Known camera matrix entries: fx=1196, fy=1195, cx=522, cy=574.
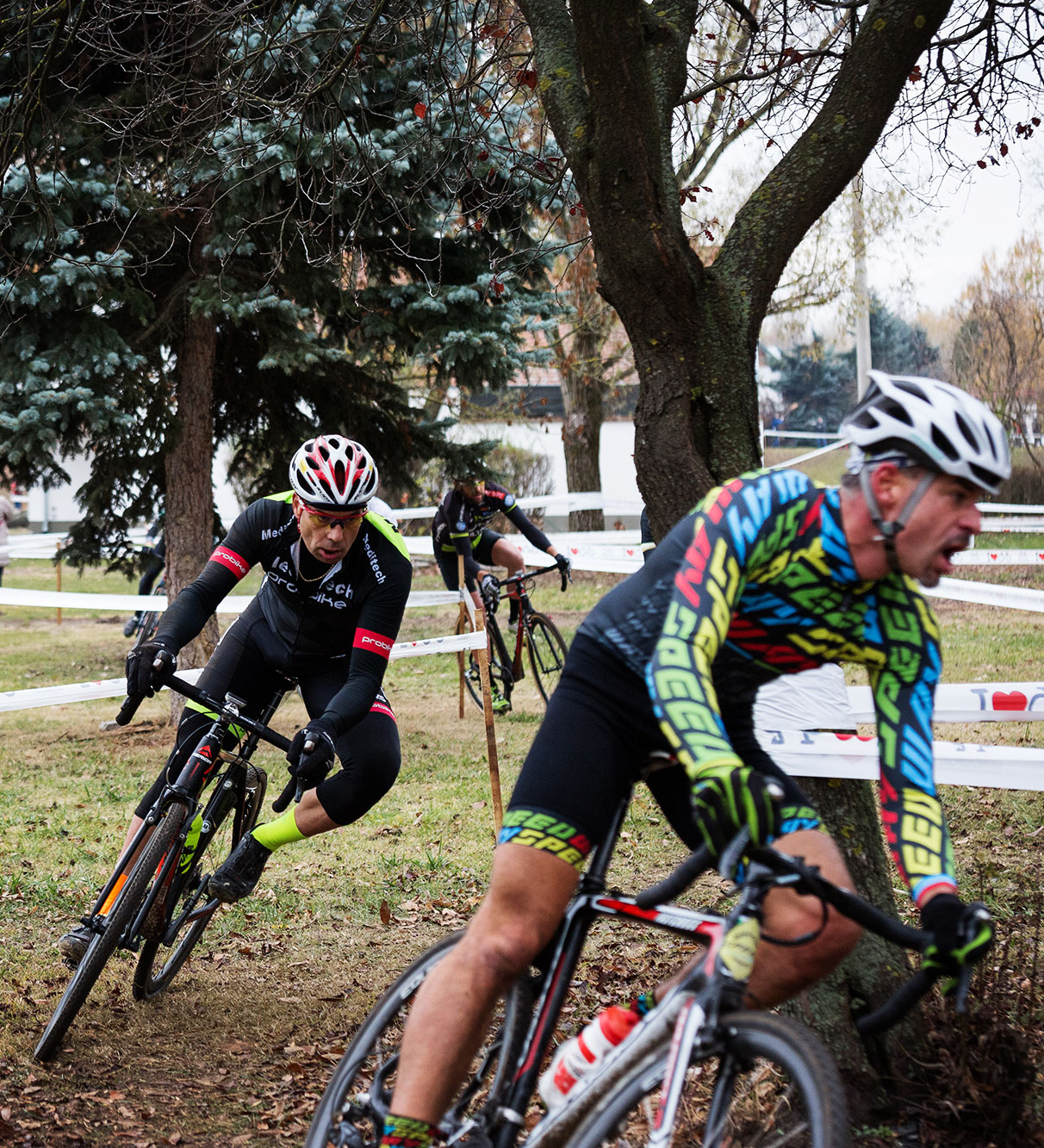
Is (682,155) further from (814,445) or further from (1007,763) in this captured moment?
(814,445)

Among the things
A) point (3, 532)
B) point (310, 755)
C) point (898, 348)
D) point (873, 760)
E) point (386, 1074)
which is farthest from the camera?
point (898, 348)

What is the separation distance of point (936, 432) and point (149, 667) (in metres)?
3.02

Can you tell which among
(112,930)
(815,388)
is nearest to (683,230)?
(112,930)

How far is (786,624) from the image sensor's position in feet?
9.00

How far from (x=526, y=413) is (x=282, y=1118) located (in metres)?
21.5

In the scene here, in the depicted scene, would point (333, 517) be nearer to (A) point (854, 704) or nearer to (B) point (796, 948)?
(A) point (854, 704)

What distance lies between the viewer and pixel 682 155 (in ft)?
23.8

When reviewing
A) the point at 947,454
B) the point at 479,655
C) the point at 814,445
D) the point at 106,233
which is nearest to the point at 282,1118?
the point at 947,454

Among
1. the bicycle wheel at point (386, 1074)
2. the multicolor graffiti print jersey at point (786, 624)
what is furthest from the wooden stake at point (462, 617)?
the multicolor graffiti print jersey at point (786, 624)

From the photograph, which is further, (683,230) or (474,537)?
(474,537)

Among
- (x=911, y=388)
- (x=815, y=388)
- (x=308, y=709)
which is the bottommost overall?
(x=308, y=709)

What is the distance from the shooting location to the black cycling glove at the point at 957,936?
2.28 m

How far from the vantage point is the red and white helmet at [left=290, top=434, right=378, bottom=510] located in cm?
460

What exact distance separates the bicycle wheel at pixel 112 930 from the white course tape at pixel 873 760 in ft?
7.37
